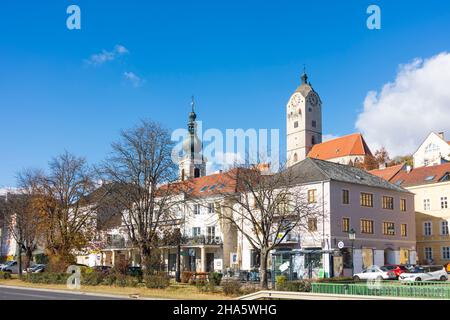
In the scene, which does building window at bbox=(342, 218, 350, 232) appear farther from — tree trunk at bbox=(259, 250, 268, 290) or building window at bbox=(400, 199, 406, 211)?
tree trunk at bbox=(259, 250, 268, 290)

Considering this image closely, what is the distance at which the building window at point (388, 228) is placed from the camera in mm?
57766

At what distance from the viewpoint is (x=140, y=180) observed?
45.5m

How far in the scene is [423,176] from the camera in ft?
235

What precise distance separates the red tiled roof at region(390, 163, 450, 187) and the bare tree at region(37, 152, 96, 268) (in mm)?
41091

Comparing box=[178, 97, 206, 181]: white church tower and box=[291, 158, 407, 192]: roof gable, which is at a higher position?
box=[178, 97, 206, 181]: white church tower

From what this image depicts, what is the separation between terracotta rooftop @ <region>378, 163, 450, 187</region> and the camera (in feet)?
225

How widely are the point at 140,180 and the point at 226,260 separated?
19283 mm

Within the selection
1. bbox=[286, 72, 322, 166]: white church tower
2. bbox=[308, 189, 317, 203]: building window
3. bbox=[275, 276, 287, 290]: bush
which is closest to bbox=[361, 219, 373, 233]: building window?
bbox=[308, 189, 317, 203]: building window

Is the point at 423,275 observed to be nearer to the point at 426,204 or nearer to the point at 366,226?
the point at 366,226

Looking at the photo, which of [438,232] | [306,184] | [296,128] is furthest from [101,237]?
[296,128]

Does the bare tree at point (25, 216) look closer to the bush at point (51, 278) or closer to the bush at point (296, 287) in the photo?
the bush at point (51, 278)

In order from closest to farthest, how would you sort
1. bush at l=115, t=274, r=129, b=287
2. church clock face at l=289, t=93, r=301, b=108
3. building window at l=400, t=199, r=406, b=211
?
bush at l=115, t=274, r=129, b=287 → building window at l=400, t=199, r=406, b=211 → church clock face at l=289, t=93, r=301, b=108
